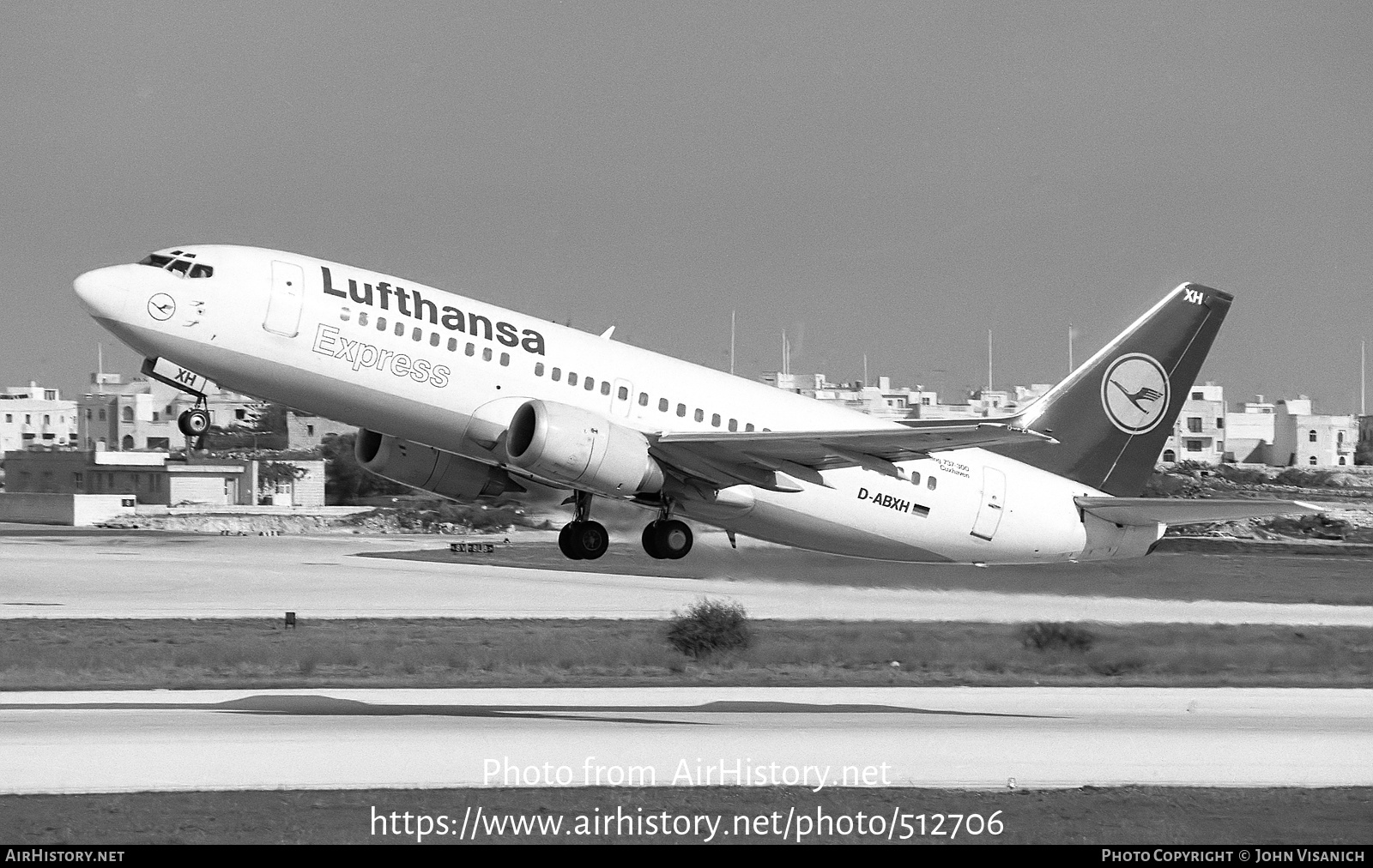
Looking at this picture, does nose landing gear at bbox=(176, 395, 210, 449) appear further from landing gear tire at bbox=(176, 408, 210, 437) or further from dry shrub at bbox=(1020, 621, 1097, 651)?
dry shrub at bbox=(1020, 621, 1097, 651)

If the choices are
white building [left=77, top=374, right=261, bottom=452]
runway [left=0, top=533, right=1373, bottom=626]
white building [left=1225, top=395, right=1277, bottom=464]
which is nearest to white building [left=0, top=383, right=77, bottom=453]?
white building [left=77, top=374, right=261, bottom=452]

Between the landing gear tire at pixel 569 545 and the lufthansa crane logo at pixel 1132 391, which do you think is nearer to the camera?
the landing gear tire at pixel 569 545

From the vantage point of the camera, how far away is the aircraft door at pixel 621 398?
99.0ft

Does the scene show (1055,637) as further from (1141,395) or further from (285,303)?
(285,303)

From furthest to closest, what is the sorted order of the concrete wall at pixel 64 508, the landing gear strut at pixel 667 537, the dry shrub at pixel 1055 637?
the concrete wall at pixel 64 508, the dry shrub at pixel 1055 637, the landing gear strut at pixel 667 537

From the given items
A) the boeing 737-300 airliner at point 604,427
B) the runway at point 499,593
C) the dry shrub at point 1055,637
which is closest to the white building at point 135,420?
the runway at point 499,593

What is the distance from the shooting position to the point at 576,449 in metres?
28.2

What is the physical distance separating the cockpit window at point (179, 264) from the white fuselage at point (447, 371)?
141 mm

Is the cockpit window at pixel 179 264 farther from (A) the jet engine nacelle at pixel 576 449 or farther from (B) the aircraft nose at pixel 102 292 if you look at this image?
(A) the jet engine nacelle at pixel 576 449

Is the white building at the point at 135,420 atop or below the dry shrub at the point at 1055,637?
atop

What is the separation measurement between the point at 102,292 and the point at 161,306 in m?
1.01

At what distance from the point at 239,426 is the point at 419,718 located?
116 meters

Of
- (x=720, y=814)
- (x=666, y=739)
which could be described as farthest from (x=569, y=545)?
(x=720, y=814)

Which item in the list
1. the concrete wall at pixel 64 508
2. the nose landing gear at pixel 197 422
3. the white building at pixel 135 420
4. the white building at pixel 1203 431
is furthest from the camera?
the white building at pixel 1203 431
